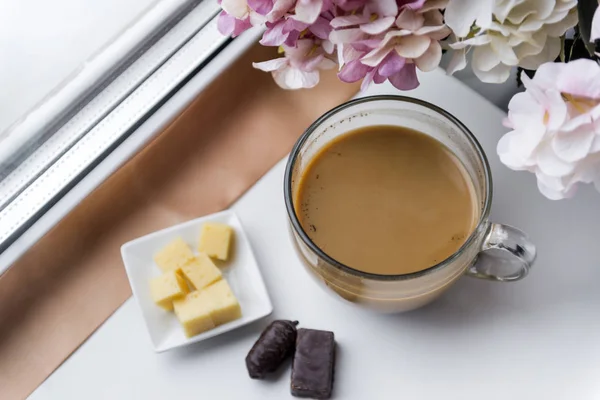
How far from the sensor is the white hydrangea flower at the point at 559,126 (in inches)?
23.0

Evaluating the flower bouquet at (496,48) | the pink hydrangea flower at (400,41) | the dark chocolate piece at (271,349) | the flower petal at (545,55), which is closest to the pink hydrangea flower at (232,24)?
the flower bouquet at (496,48)

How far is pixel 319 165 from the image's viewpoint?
36.2 inches

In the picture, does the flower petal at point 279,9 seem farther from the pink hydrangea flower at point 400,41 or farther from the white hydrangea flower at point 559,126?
Answer: the white hydrangea flower at point 559,126

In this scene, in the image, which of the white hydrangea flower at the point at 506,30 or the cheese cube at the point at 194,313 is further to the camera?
the cheese cube at the point at 194,313

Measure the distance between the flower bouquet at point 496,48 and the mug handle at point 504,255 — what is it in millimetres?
182

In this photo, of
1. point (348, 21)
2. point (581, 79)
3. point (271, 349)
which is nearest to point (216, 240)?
point (271, 349)

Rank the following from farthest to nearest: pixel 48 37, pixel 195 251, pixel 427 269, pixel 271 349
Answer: pixel 48 37, pixel 195 251, pixel 271 349, pixel 427 269

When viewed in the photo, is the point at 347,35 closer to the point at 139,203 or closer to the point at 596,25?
the point at 596,25

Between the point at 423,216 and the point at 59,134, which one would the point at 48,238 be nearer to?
the point at 59,134

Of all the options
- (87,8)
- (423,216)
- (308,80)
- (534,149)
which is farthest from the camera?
(87,8)

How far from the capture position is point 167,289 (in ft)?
3.05

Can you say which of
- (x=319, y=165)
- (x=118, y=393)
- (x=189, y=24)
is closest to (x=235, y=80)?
(x=189, y=24)

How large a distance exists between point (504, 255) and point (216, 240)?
14.4 inches

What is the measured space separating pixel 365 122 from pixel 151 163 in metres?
0.30
